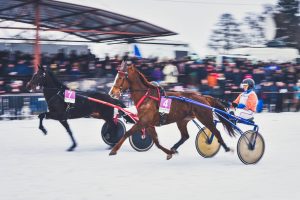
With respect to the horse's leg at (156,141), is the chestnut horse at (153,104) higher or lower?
higher

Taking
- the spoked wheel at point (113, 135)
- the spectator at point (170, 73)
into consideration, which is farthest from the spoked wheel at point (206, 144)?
the spectator at point (170, 73)

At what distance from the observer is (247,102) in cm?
891

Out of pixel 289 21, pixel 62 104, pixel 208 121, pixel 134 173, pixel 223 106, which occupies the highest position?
pixel 289 21

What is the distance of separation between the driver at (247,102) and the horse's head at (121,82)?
6.18 ft

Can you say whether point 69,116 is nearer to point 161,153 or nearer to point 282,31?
point 161,153

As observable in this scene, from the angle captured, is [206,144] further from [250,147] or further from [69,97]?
[69,97]

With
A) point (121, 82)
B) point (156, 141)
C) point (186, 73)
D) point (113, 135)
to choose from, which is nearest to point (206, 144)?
point (156, 141)

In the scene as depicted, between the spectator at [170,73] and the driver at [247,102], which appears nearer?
the driver at [247,102]

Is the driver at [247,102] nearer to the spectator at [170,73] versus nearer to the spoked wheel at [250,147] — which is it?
the spoked wheel at [250,147]

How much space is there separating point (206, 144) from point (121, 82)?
6.14ft

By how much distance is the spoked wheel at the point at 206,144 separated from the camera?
Answer: 9531 millimetres

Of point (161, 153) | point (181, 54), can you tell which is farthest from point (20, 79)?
point (181, 54)

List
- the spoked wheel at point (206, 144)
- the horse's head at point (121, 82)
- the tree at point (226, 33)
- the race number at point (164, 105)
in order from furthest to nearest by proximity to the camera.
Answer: the tree at point (226, 33) < the spoked wheel at point (206, 144) < the horse's head at point (121, 82) < the race number at point (164, 105)

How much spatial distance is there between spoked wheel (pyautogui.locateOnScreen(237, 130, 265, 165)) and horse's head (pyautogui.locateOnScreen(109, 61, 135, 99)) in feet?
6.92
